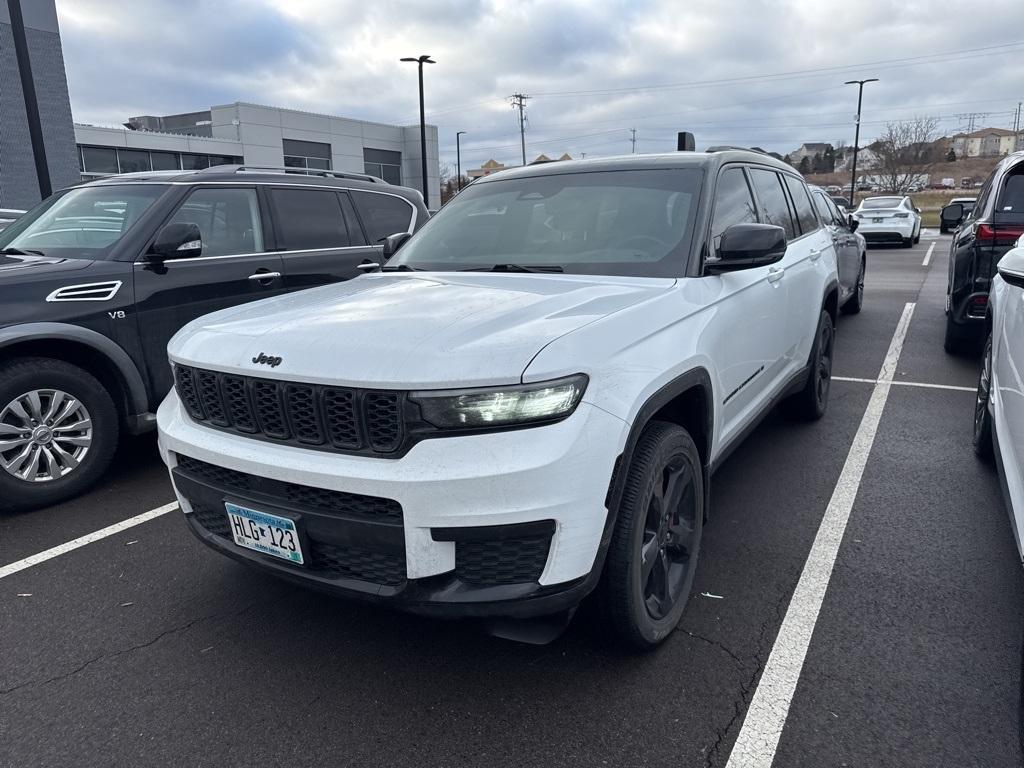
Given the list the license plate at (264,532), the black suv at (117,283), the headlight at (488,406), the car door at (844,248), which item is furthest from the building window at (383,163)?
the headlight at (488,406)

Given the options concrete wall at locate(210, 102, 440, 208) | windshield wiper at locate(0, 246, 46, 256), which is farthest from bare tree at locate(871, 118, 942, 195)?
windshield wiper at locate(0, 246, 46, 256)

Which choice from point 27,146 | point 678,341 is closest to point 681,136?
point 678,341

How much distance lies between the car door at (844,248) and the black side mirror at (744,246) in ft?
15.8

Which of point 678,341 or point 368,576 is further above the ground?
point 678,341

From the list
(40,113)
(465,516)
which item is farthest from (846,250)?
(40,113)

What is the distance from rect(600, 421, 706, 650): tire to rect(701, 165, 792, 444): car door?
19.8 inches

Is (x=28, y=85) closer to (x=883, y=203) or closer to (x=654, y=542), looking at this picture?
(x=654, y=542)

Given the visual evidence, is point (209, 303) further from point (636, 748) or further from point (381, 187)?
point (636, 748)

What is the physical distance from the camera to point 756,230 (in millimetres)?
3129

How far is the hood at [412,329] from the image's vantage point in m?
2.20

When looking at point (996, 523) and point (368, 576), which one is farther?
point (996, 523)

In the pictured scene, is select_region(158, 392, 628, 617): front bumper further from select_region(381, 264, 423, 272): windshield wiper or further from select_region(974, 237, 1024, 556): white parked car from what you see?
select_region(381, 264, 423, 272): windshield wiper

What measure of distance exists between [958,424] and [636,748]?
426cm

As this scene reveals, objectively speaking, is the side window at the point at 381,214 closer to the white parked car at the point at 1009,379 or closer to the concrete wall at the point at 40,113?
the white parked car at the point at 1009,379
